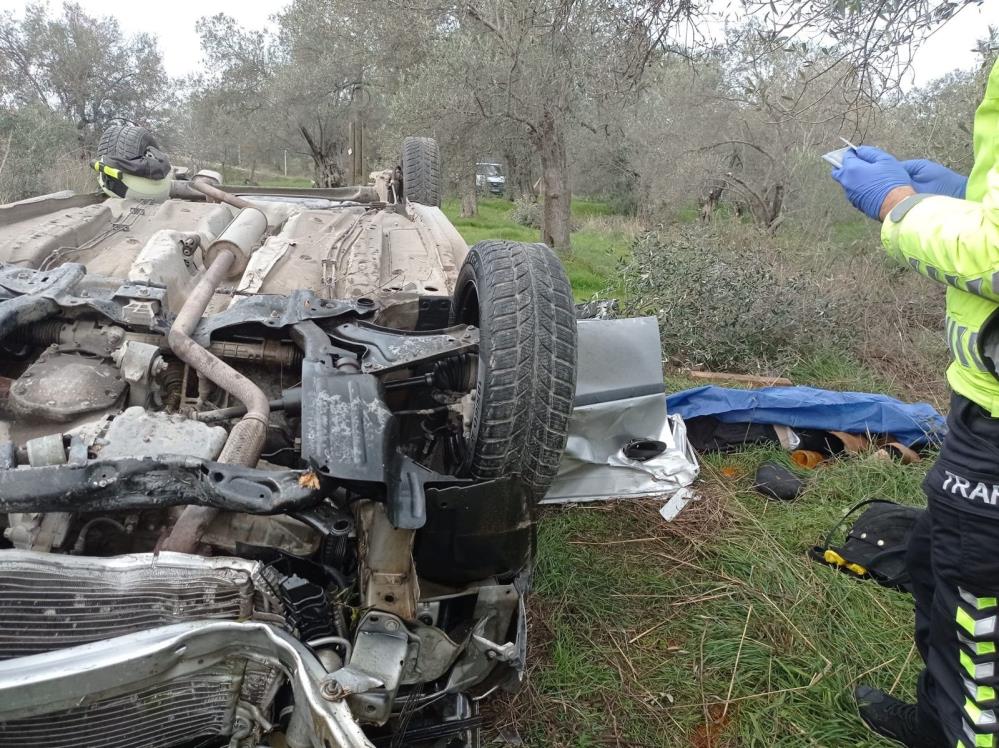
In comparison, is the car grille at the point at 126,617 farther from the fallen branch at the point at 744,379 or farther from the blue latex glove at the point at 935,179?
the fallen branch at the point at 744,379

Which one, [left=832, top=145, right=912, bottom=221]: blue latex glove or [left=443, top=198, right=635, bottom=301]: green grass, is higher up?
[left=832, top=145, right=912, bottom=221]: blue latex glove

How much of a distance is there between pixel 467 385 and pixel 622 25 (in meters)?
2.30

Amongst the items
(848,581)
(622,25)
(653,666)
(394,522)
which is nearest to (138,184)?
(622,25)

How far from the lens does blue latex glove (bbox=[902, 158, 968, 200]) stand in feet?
7.69

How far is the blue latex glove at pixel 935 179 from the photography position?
2344 mm

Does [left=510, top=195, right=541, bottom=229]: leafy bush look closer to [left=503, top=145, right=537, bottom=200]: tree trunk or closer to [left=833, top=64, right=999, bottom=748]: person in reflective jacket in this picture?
[left=503, top=145, right=537, bottom=200]: tree trunk

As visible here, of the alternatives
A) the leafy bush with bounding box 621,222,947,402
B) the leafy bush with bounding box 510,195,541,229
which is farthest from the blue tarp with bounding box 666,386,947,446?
Answer: the leafy bush with bounding box 510,195,541,229

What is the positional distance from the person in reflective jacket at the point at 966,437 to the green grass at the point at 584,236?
4965 mm

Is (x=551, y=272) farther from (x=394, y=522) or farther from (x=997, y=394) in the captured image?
(x=997, y=394)

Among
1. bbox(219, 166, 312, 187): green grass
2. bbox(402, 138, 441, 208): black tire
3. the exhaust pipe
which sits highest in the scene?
bbox(402, 138, 441, 208): black tire

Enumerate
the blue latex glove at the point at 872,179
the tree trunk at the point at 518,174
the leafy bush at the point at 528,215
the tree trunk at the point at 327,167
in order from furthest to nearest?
1. the tree trunk at the point at 327,167
2. the leafy bush at the point at 528,215
3. the tree trunk at the point at 518,174
4. the blue latex glove at the point at 872,179

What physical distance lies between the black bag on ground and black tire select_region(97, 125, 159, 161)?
454 centimetres

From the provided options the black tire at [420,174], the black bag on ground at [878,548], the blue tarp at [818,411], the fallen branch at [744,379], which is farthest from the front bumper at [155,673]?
the black tire at [420,174]

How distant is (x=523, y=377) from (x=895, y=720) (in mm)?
1711
